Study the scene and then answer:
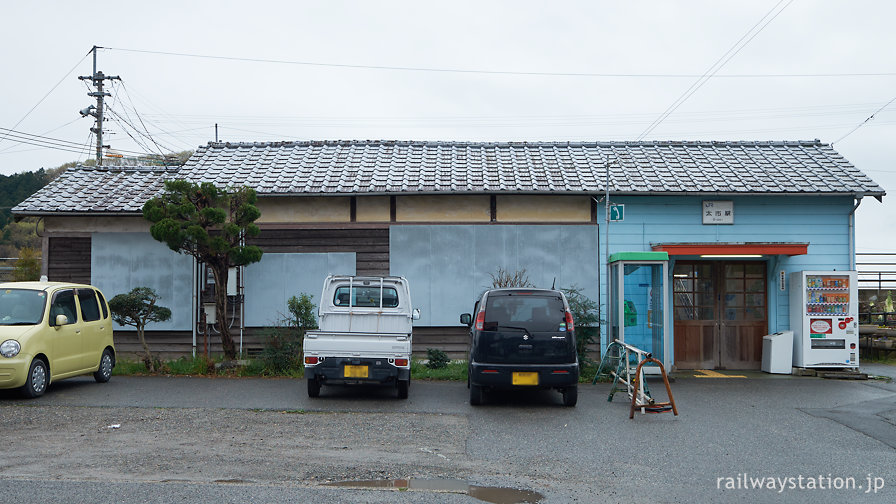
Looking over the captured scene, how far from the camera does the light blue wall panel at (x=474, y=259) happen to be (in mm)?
14516

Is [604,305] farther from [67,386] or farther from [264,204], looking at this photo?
[67,386]

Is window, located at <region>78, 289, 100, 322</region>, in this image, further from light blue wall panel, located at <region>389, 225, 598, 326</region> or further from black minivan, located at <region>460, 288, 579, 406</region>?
black minivan, located at <region>460, 288, 579, 406</region>

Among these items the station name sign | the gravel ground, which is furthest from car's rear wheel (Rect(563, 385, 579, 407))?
the station name sign

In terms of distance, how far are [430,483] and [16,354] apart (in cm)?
696

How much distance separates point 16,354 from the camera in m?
9.93

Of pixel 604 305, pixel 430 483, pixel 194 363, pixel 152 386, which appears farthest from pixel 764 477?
pixel 194 363

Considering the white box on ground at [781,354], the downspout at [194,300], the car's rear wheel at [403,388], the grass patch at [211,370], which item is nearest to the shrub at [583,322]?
the white box on ground at [781,354]

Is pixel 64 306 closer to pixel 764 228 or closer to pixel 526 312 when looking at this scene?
pixel 526 312

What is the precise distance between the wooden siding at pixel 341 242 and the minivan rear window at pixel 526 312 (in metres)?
4.87

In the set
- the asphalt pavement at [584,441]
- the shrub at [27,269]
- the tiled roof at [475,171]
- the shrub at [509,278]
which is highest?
the tiled roof at [475,171]

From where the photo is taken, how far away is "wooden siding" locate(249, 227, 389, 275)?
14641 mm

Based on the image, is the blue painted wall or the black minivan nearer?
the black minivan

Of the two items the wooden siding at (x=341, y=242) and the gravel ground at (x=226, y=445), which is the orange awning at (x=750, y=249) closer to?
the wooden siding at (x=341, y=242)

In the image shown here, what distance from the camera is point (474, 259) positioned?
47.8 ft
